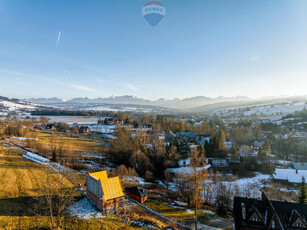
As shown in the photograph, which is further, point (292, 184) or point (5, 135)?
point (5, 135)

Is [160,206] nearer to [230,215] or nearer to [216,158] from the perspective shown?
[230,215]

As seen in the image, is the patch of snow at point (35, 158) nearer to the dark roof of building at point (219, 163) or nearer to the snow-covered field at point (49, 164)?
the snow-covered field at point (49, 164)

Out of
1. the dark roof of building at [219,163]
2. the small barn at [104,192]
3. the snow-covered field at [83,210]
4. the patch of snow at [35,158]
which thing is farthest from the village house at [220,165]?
the patch of snow at [35,158]

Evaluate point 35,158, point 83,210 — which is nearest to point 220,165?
point 83,210

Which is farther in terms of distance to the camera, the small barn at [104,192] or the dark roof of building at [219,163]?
the dark roof of building at [219,163]

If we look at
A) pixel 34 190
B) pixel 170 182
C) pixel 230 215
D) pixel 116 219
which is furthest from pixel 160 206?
pixel 34 190

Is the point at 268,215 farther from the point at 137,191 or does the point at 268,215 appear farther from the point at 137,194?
the point at 137,191
